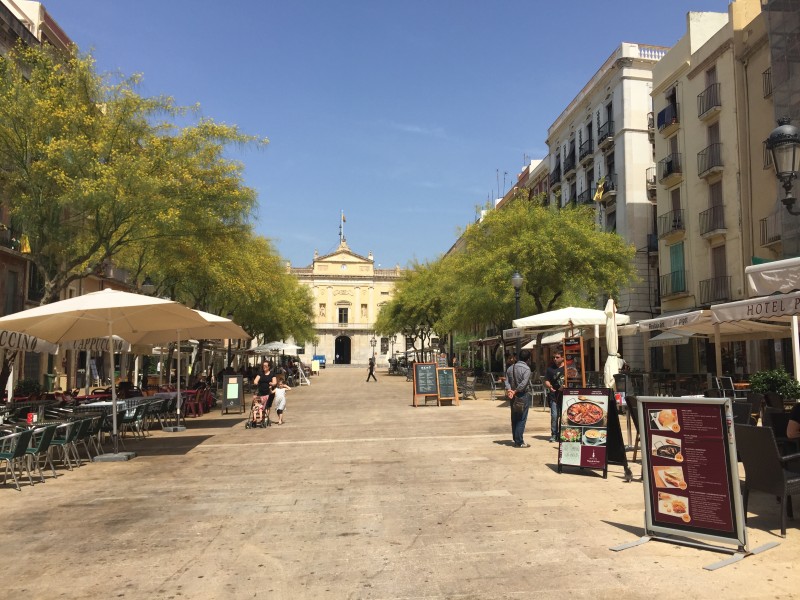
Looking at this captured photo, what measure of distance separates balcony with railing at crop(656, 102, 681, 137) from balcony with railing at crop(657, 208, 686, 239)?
11.8 ft

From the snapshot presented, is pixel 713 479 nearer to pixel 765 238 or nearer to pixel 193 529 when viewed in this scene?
pixel 193 529

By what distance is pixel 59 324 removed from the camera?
12.2 metres

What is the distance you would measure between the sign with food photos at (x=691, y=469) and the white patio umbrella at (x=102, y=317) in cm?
770

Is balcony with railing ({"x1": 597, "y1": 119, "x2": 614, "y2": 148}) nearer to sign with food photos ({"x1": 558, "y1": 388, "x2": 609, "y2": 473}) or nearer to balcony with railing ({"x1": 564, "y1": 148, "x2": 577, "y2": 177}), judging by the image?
balcony with railing ({"x1": 564, "y1": 148, "x2": 577, "y2": 177})

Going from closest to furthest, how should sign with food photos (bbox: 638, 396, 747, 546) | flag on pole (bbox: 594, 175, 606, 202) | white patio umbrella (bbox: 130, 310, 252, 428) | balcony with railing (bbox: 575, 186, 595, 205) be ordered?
sign with food photos (bbox: 638, 396, 747, 546) < white patio umbrella (bbox: 130, 310, 252, 428) < flag on pole (bbox: 594, 175, 606, 202) < balcony with railing (bbox: 575, 186, 595, 205)

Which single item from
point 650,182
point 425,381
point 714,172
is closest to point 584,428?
point 425,381

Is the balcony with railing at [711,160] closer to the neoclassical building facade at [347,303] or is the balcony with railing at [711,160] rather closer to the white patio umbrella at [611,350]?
the white patio umbrella at [611,350]

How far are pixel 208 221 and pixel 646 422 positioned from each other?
14.1 metres

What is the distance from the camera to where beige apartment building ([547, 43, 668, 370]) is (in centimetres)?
3222

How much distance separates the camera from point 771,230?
21750mm

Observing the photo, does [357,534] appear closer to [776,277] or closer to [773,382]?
[776,277]

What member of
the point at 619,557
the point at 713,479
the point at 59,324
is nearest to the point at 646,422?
the point at 713,479

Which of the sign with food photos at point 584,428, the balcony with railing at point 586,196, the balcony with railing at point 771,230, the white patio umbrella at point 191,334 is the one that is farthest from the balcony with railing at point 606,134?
the sign with food photos at point 584,428

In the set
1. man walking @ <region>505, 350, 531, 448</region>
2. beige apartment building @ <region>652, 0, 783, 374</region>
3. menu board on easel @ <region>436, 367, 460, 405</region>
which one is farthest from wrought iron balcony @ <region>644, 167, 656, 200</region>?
man walking @ <region>505, 350, 531, 448</region>
